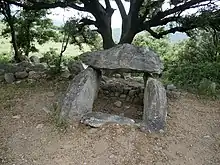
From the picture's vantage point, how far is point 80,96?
17.6 ft

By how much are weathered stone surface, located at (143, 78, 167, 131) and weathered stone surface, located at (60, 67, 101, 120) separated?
85cm

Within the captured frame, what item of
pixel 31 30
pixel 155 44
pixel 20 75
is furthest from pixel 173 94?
pixel 155 44

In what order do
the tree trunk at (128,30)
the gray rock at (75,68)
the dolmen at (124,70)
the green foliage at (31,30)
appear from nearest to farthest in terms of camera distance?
the dolmen at (124,70) → the gray rock at (75,68) → the tree trunk at (128,30) → the green foliage at (31,30)

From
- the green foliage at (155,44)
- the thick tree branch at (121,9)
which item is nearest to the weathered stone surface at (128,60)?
the thick tree branch at (121,9)

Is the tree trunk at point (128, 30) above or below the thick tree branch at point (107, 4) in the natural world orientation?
below

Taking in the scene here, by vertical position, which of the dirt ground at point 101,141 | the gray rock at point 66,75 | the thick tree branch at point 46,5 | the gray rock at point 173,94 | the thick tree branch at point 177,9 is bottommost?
the dirt ground at point 101,141

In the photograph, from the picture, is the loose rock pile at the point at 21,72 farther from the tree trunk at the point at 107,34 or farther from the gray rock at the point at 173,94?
the gray rock at the point at 173,94

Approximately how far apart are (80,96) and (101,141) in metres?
0.89

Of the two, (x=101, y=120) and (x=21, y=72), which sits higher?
(x=21, y=72)

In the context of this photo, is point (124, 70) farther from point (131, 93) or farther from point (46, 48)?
point (46, 48)

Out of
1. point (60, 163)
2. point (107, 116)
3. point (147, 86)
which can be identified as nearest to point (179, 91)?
point (147, 86)

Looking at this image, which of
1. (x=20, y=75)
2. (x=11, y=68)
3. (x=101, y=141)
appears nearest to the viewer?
(x=101, y=141)

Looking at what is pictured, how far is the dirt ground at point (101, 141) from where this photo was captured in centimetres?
448

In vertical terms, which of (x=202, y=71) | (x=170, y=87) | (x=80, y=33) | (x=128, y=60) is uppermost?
(x=80, y=33)
